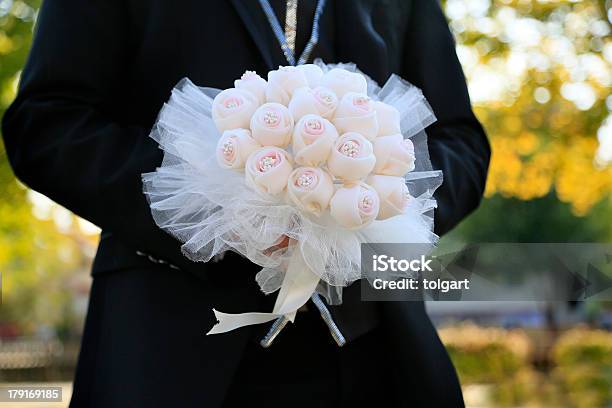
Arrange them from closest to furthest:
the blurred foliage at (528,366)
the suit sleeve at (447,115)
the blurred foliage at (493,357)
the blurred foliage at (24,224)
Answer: the suit sleeve at (447,115) < the blurred foliage at (24,224) < the blurred foliage at (528,366) < the blurred foliage at (493,357)

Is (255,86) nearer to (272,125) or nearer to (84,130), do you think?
(272,125)

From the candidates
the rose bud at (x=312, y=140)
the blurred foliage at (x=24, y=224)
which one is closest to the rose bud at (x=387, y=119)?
the rose bud at (x=312, y=140)

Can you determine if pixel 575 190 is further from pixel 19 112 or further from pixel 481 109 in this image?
pixel 19 112

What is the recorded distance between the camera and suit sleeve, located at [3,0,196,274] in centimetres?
164

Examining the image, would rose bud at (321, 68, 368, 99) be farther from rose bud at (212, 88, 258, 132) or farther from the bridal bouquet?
rose bud at (212, 88, 258, 132)

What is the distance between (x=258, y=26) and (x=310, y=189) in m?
0.55

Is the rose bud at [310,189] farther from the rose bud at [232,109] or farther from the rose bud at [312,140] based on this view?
the rose bud at [232,109]

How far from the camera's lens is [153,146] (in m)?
1.69

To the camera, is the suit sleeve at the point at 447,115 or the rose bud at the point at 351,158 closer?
the rose bud at the point at 351,158

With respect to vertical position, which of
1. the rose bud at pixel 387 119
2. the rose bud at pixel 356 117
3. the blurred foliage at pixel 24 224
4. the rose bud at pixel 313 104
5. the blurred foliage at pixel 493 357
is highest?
the rose bud at pixel 313 104

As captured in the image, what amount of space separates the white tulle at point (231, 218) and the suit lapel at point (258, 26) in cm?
24

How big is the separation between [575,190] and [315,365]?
8527 millimetres

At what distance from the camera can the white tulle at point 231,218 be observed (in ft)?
4.95

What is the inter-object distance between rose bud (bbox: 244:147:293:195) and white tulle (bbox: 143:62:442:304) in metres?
0.04
